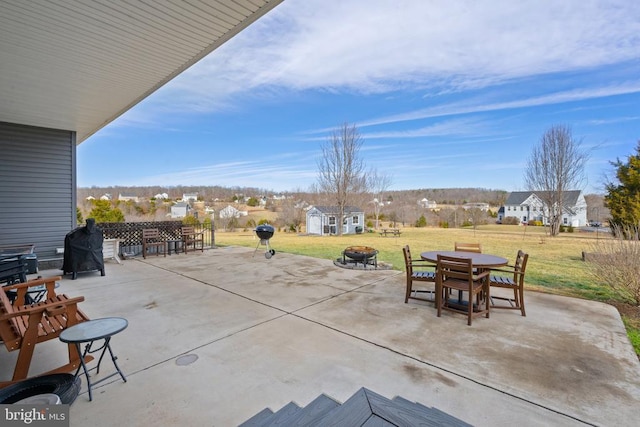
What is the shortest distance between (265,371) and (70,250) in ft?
18.2

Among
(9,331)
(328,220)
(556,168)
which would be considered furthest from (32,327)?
(556,168)

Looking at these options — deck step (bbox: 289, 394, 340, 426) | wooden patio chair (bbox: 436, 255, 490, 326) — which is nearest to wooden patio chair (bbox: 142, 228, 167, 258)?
wooden patio chair (bbox: 436, 255, 490, 326)

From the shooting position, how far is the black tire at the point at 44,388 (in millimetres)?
1787

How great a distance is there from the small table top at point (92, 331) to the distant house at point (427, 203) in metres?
34.3

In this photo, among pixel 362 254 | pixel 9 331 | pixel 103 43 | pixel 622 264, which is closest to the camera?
pixel 9 331

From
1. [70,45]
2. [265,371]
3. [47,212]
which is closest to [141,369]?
[265,371]

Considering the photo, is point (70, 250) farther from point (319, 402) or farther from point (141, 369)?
point (319, 402)

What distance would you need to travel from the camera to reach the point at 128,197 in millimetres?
20141

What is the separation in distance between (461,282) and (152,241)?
857 centimetres

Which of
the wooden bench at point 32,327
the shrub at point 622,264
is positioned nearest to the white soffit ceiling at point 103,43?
the wooden bench at point 32,327

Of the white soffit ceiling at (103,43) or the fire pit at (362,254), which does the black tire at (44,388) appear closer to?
the white soffit ceiling at (103,43)

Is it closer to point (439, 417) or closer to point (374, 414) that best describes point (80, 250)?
point (374, 414)

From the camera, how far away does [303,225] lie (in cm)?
2872

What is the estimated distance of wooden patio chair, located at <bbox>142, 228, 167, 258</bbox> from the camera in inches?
327
